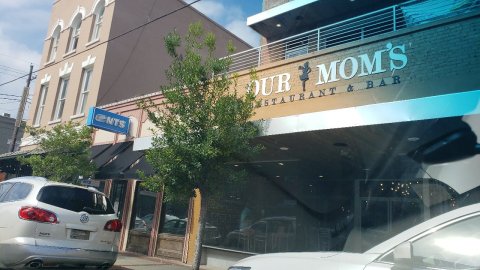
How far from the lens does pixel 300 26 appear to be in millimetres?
14430

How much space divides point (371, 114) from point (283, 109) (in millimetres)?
2838

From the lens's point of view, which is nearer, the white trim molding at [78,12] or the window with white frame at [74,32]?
the white trim molding at [78,12]

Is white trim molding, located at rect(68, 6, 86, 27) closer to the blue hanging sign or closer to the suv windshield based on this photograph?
the blue hanging sign

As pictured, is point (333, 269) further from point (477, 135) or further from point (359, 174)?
point (359, 174)

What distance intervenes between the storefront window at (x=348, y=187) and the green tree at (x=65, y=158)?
448 centimetres

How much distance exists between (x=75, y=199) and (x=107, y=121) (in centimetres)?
737

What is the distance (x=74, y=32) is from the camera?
20375 mm

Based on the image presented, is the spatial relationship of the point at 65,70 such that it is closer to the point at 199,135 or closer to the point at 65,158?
the point at 65,158

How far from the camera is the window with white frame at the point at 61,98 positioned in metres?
19.4

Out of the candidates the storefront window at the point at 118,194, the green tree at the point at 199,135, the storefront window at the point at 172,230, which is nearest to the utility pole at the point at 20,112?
the storefront window at the point at 118,194

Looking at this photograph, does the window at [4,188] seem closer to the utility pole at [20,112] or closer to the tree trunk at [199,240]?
the tree trunk at [199,240]

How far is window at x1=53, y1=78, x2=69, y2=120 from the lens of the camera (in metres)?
19.4

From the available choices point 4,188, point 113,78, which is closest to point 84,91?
point 113,78

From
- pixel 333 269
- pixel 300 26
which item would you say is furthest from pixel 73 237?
pixel 300 26
